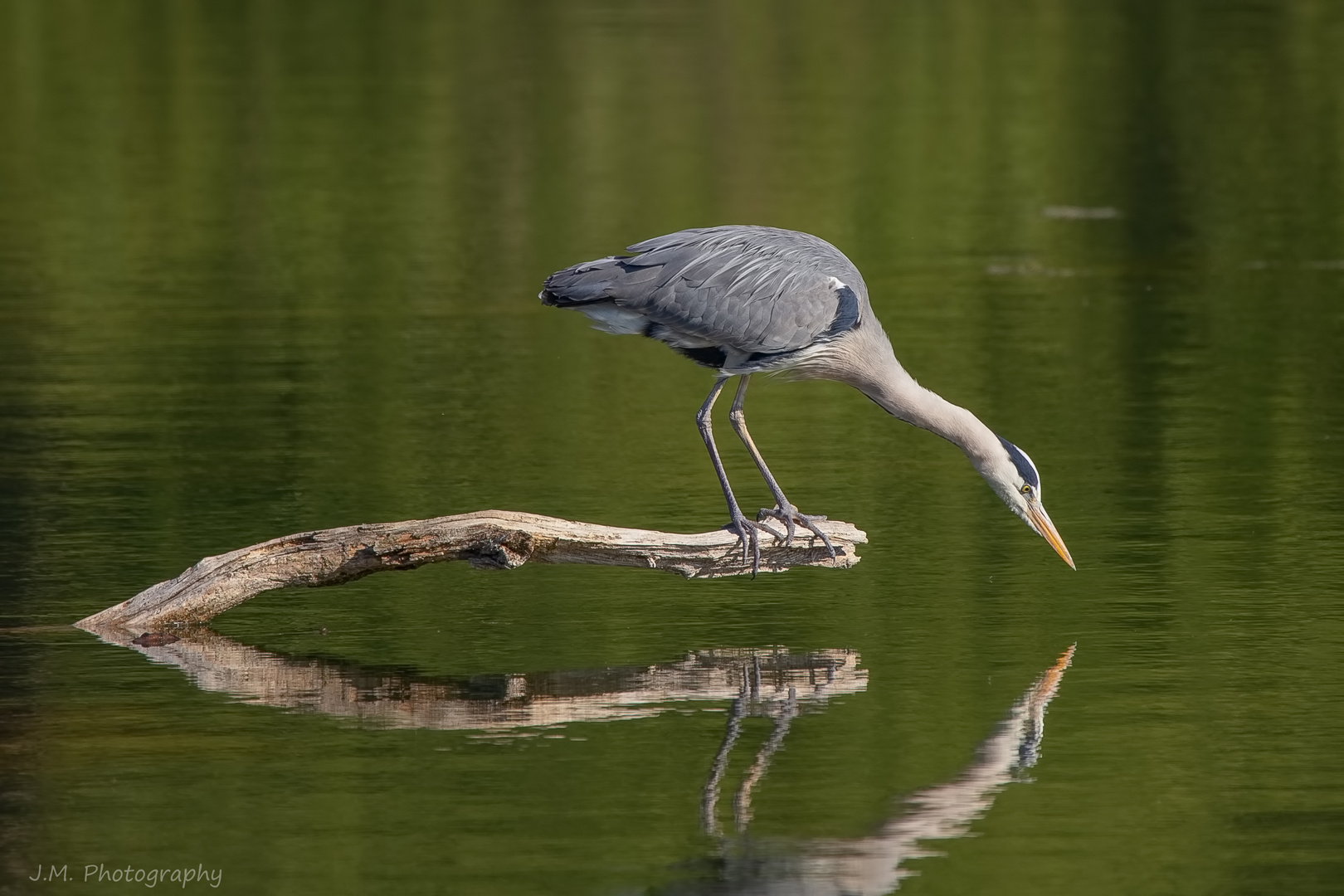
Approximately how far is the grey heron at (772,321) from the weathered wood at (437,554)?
18 cm

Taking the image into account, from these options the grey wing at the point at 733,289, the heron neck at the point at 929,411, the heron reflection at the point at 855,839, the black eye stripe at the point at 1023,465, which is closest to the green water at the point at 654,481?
the heron reflection at the point at 855,839

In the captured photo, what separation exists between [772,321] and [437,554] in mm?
2111

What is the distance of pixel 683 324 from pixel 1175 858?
14.2 ft

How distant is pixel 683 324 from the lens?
37.6 ft

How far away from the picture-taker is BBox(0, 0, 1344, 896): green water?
8.51 meters

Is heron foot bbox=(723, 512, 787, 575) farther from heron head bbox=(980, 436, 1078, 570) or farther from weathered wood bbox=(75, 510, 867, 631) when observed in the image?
heron head bbox=(980, 436, 1078, 570)

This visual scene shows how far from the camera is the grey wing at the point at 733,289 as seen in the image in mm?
→ 11289

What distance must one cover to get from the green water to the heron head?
0.46 meters

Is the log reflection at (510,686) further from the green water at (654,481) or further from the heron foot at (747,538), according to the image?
the heron foot at (747,538)

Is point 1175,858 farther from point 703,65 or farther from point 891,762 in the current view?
point 703,65

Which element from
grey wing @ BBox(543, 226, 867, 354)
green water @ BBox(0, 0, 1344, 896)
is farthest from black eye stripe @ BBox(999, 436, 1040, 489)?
grey wing @ BBox(543, 226, 867, 354)

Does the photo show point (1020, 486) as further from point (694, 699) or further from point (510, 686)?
point (510, 686)

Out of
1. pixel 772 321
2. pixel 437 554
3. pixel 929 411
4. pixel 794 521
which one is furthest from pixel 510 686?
pixel 929 411

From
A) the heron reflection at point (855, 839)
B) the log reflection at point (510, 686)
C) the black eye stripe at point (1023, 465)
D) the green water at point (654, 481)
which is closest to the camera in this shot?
the heron reflection at point (855, 839)
